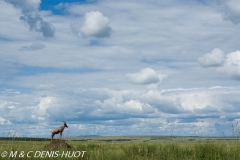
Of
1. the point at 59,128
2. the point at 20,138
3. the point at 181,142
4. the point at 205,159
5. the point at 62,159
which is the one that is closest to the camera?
the point at 62,159

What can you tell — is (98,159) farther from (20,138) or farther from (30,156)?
(20,138)

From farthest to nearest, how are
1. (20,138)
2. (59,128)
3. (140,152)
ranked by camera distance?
(59,128) < (140,152) < (20,138)

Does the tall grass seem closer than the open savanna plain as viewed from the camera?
No

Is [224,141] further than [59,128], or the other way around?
[59,128]

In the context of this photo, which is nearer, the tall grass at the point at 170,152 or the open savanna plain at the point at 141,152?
the open savanna plain at the point at 141,152

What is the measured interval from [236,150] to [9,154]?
10.4 metres


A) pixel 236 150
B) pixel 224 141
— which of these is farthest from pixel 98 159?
pixel 224 141

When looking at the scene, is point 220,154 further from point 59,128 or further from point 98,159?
point 59,128

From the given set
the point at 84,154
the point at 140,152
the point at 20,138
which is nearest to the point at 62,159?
the point at 84,154

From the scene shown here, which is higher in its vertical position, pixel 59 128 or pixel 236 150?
pixel 59 128

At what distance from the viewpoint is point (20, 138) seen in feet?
56.1

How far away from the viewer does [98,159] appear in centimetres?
1399

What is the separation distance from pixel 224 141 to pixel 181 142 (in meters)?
2.56

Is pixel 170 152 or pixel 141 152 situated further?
pixel 141 152
